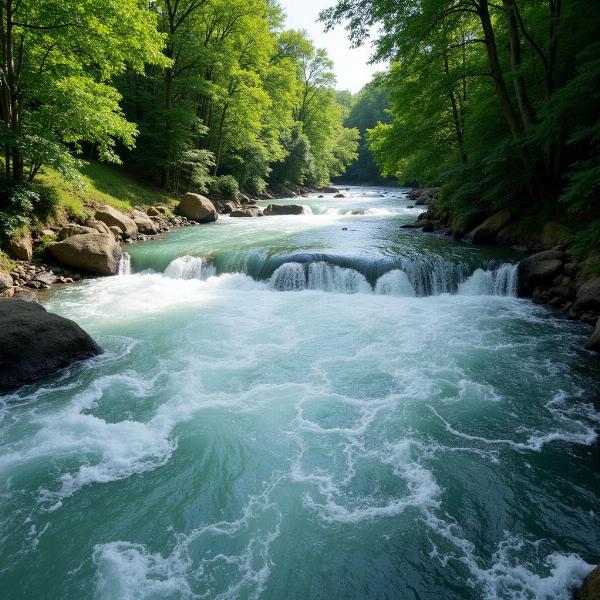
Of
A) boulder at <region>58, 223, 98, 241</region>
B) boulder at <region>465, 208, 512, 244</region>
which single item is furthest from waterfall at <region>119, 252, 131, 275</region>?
boulder at <region>465, 208, 512, 244</region>

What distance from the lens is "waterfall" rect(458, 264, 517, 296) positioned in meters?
11.2

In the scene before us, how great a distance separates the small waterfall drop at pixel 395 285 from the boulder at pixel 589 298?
4.02 metres

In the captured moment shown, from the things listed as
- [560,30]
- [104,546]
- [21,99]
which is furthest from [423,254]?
[21,99]

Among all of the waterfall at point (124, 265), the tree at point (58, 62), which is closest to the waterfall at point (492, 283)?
the waterfall at point (124, 265)

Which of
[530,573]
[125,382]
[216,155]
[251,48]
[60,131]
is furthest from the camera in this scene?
[216,155]

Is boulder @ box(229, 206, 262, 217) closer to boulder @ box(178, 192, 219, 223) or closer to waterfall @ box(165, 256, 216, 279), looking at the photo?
boulder @ box(178, 192, 219, 223)

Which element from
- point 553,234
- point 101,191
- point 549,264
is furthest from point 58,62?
point 553,234

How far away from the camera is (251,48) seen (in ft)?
80.1

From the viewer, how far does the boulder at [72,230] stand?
13297mm

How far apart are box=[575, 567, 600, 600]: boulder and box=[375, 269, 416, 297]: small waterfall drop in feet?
29.1

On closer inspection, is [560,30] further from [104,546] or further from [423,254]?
[104,546]

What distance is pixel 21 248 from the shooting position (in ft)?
38.9

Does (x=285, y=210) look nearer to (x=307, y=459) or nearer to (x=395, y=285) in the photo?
(x=395, y=285)

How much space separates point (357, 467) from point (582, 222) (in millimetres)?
11059
